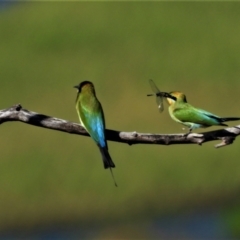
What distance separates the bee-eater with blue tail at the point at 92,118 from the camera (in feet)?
17.4

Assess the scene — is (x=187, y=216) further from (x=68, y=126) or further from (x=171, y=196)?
(x=68, y=126)

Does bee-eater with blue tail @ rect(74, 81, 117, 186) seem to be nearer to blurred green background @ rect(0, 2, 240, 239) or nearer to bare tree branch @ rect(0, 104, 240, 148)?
bare tree branch @ rect(0, 104, 240, 148)

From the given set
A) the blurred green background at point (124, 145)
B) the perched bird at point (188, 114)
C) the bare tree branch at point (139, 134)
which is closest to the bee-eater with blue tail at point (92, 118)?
the bare tree branch at point (139, 134)

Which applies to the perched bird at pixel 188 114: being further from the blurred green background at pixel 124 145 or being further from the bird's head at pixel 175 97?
the blurred green background at pixel 124 145

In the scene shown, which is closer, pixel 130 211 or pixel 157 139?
pixel 157 139

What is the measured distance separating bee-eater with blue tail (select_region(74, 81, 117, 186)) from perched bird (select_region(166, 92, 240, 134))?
1.78 ft

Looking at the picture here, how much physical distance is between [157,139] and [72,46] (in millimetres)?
16322

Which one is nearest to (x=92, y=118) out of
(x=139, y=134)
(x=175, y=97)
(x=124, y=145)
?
(x=139, y=134)

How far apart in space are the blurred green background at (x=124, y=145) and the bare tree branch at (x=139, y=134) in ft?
24.4

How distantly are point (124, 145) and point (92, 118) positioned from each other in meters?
8.62

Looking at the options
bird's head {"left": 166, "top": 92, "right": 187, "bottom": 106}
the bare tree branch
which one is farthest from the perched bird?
the bare tree branch

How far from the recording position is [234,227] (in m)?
12.6

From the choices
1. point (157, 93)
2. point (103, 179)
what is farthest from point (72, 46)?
point (157, 93)

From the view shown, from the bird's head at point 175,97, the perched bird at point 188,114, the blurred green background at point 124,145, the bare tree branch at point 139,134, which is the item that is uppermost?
the blurred green background at point 124,145
